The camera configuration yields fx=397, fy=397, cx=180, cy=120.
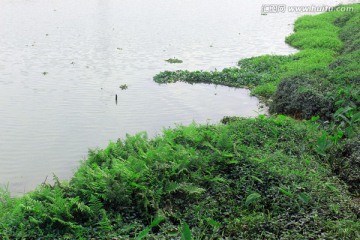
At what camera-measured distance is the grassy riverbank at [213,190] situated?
6727mm

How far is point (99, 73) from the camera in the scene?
1962 centimetres

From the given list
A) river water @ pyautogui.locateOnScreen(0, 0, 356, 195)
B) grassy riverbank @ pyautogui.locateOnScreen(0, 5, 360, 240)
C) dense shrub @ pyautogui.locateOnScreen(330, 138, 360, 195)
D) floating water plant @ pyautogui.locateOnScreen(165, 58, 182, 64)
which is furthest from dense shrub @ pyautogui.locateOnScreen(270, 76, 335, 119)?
floating water plant @ pyautogui.locateOnScreen(165, 58, 182, 64)

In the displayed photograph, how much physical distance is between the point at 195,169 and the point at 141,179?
136 cm

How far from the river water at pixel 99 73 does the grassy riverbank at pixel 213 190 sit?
280 centimetres

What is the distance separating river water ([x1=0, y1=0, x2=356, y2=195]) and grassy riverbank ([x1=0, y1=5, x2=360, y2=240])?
2.80 m

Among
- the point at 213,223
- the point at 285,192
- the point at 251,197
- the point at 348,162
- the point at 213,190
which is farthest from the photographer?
the point at 348,162

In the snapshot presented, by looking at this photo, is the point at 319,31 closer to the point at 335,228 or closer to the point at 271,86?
the point at 271,86

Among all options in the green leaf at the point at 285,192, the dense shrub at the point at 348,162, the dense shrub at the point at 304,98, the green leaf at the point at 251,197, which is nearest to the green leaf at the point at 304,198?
the green leaf at the point at 285,192

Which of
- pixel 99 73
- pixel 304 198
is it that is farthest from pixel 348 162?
pixel 99 73

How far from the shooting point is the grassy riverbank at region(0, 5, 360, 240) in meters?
6.73

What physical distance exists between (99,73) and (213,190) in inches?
517

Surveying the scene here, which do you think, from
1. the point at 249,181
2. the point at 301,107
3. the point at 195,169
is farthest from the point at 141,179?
the point at 301,107

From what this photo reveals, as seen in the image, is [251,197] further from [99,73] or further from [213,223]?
[99,73]

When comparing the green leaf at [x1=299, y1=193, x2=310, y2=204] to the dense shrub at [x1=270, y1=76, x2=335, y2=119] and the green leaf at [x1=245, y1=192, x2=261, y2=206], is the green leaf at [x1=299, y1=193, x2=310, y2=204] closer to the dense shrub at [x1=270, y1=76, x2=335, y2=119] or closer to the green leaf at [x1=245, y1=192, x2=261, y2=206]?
the green leaf at [x1=245, y1=192, x2=261, y2=206]
